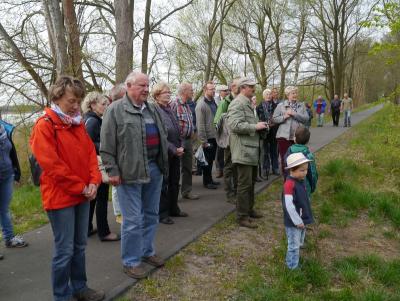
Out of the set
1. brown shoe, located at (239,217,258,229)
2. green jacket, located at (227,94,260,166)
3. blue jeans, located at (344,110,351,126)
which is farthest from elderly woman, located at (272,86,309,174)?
blue jeans, located at (344,110,351,126)

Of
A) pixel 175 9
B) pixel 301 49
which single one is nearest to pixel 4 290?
pixel 175 9

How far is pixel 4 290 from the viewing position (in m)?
3.52

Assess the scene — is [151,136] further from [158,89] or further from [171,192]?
[171,192]

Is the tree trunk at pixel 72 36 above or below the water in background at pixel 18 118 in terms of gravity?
above

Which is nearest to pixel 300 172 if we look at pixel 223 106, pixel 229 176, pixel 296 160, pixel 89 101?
pixel 296 160

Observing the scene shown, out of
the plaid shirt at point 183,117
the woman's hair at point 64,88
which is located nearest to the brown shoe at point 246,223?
the plaid shirt at point 183,117

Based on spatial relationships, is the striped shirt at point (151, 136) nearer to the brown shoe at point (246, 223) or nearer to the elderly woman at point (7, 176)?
the elderly woman at point (7, 176)

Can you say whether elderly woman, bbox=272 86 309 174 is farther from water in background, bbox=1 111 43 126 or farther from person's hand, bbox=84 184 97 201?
water in background, bbox=1 111 43 126

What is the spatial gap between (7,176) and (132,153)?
191 cm

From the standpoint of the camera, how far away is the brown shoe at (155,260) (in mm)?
3993

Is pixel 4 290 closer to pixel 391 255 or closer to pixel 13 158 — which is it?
pixel 13 158

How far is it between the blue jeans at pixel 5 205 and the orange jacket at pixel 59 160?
1.87 metres

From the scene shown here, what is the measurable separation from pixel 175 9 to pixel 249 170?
10954 millimetres

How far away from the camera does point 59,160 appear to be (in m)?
2.82
